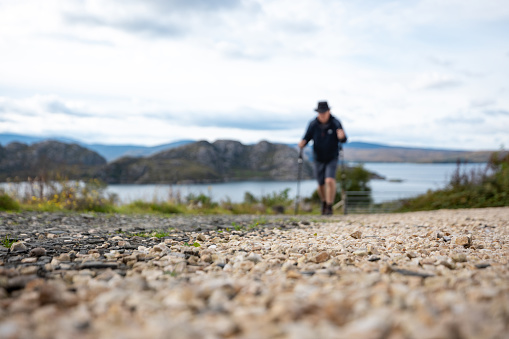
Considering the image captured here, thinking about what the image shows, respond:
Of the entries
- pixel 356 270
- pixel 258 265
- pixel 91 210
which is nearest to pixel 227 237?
pixel 258 265

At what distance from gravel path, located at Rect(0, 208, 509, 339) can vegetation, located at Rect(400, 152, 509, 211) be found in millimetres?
11045

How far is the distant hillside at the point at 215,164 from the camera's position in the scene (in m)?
72.3

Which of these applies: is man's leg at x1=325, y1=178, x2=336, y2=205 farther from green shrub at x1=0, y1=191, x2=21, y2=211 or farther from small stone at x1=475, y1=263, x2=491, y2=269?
green shrub at x1=0, y1=191, x2=21, y2=211

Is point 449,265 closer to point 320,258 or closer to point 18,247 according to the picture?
point 320,258

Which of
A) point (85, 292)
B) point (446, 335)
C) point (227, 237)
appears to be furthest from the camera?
point (227, 237)

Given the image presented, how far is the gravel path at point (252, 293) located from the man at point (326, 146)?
21.0 ft

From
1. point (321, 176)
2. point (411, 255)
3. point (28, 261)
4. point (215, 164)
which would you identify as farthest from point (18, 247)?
point (215, 164)

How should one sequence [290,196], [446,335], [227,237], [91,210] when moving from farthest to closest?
[290,196] < [91,210] < [227,237] < [446,335]

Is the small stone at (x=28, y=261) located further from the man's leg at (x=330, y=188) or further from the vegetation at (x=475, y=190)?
the vegetation at (x=475, y=190)

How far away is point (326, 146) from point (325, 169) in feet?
2.09

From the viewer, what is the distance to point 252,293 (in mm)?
2146

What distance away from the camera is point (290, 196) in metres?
19.8

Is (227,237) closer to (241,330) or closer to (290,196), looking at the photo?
(241,330)

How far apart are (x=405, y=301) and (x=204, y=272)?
4.92 feet
